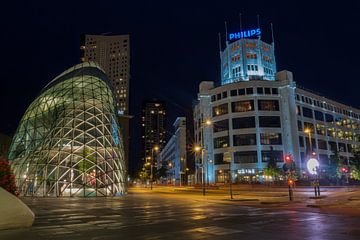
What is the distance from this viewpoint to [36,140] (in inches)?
2025

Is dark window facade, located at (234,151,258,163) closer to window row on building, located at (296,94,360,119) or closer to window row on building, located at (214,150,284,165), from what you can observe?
window row on building, located at (214,150,284,165)

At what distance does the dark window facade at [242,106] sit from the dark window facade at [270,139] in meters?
9.30

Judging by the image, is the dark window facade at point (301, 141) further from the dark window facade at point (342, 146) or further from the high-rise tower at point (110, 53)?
the high-rise tower at point (110, 53)

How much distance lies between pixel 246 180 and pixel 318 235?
8663 cm

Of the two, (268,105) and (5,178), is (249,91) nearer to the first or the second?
(268,105)

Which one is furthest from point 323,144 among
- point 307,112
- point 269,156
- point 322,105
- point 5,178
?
point 5,178

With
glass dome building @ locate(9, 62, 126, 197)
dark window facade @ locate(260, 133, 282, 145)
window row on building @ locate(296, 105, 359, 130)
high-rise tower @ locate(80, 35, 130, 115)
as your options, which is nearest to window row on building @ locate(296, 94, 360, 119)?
window row on building @ locate(296, 105, 359, 130)

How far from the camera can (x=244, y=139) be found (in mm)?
98062

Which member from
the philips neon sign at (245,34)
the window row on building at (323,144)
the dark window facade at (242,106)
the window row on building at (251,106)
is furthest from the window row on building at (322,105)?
the philips neon sign at (245,34)

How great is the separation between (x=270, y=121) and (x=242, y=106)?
32.6 feet

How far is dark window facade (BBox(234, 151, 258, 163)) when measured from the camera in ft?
315

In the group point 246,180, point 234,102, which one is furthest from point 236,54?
point 246,180

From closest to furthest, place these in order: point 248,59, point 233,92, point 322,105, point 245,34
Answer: point 233,92 → point 248,59 → point 245,34 → point 322,105

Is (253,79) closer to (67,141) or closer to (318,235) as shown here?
(67,141)
